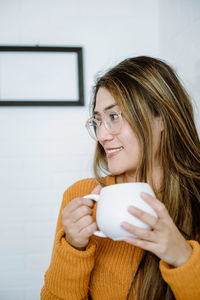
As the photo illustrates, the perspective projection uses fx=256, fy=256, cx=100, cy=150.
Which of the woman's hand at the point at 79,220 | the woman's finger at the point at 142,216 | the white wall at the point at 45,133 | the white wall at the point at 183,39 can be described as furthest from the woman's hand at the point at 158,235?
the white wall at the point at 45,133

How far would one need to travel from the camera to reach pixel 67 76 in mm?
1662

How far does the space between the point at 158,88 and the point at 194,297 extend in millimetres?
669

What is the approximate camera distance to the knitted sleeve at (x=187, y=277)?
2.04ft

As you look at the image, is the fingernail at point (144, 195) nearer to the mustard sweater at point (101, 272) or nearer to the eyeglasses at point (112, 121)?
the mustard sweater at point (101, 272)

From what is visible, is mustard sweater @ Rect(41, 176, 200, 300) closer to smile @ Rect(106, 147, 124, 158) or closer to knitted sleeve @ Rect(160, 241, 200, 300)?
knitted sleeve @ Rect(160, 241, 200, 300)

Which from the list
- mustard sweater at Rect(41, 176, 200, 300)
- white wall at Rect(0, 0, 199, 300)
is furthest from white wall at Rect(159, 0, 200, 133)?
mustard sweater at Rect(41, 176, 200, 300)

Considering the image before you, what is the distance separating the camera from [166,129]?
3.22ft

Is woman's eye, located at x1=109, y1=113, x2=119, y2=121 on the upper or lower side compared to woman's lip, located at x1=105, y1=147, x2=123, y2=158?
upper

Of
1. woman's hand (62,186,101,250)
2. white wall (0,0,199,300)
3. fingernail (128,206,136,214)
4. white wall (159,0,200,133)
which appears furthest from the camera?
white wall (0,0,199,300)

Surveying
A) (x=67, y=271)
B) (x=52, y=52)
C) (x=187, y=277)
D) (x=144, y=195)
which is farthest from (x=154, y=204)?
(x=52, y=52)

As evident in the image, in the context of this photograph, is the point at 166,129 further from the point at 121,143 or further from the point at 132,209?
the point at 132,209

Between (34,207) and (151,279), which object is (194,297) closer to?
(151,279)

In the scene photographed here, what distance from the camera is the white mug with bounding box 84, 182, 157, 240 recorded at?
22.9 inches

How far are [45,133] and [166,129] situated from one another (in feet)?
2.96
